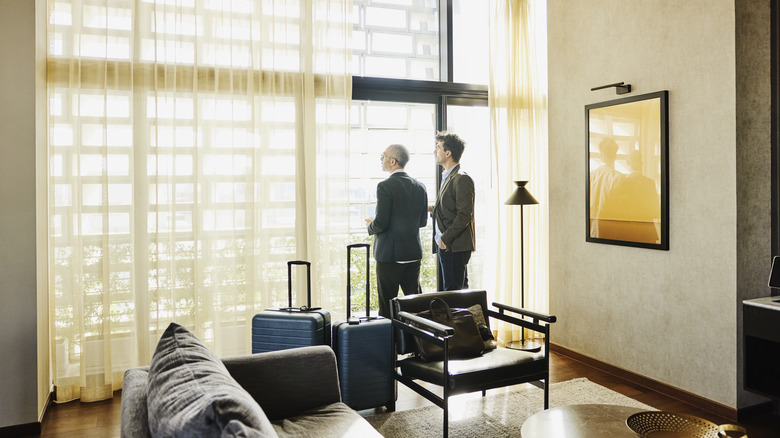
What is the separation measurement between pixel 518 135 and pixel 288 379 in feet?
10.9

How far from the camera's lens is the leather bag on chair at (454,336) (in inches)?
121

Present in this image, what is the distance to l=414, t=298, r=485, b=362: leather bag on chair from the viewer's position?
3.06 m

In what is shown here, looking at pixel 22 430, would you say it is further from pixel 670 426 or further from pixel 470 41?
pixel 470 41

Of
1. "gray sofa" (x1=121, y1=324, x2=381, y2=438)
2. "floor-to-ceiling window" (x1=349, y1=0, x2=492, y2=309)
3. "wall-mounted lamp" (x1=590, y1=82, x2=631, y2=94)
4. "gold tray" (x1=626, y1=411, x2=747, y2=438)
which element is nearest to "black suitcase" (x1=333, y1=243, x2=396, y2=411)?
"gray sofa" (x1=121, y1=324, x2=381, y2=438)

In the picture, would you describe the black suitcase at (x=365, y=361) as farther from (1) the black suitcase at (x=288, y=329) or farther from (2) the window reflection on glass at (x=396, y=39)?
(2) the window reflection on glass at (x=396, y=39)

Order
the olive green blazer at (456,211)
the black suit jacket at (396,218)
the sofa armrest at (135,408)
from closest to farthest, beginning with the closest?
1. the sofa armrest at (135,408)
2. the black suit jacket at (396,218)
3. the olive green blazer at (456,211)

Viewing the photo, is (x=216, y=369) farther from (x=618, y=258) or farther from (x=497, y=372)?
(x=618, y=258)

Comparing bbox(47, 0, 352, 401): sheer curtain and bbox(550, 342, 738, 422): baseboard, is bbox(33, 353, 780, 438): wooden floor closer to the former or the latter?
bbox(550, 342, 738, 422): baseboard

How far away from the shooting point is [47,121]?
11.6 ft

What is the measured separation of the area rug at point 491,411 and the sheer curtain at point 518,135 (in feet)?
3.89

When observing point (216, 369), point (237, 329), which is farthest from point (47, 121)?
point (216, 369)

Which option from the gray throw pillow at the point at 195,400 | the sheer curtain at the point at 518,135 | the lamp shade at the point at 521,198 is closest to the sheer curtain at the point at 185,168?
the lamp shade at the point at 521,198

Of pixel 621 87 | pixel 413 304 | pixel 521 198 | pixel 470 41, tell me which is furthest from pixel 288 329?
pixel 470 41

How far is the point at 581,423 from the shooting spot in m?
2.30
